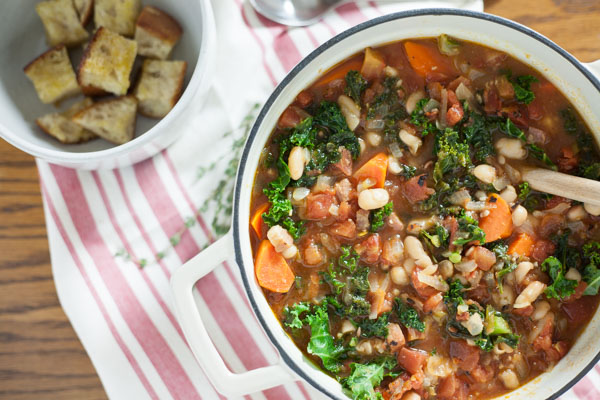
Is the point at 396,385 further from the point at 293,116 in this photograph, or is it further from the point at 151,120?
the point at 151,120

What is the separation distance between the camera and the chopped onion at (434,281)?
296 cm

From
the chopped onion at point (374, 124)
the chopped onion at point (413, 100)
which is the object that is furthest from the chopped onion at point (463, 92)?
the chopped onion at point (374, 124)

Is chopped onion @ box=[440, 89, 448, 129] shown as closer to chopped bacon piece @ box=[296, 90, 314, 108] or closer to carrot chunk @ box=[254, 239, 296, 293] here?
chopped bacon piece @ box=[296, 90, 314, 108]

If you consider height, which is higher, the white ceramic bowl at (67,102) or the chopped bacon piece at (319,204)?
the white ceramic bowl at (67,102)

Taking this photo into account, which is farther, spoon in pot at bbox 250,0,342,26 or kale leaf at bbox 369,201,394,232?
spoon in pot at bbox 250,0,342,26

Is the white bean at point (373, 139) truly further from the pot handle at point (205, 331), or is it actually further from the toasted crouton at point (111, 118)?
the toasted crouton at point (111, 118)

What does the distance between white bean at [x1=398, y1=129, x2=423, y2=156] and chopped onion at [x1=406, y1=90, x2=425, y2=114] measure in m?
0.11

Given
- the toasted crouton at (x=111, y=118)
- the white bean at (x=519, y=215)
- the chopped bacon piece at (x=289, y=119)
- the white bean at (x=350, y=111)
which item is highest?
the toasted crouton at (x=111, y=118)

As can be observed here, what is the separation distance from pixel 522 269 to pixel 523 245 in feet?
0.40

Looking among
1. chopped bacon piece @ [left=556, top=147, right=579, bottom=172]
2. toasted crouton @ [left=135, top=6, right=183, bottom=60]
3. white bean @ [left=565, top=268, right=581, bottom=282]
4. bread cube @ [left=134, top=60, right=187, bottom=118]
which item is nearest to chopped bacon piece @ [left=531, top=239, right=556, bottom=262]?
white bean @ [left=565, top=268, right=581, bottom=282]

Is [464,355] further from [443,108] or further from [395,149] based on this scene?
[443,108]

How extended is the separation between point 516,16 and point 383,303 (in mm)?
1698

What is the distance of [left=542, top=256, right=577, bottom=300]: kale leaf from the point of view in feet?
9.82

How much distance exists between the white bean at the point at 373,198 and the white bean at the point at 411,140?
0.83 ft
